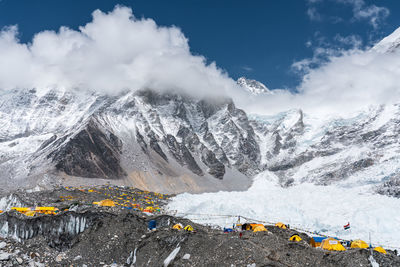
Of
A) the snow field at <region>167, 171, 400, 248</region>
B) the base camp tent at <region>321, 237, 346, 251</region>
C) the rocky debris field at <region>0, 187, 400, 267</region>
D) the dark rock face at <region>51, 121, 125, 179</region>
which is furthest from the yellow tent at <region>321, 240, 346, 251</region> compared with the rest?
the dark rock face at <region>51, 121, 125, 179</region>

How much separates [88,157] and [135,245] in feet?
512

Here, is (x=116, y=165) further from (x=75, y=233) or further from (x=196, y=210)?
(x=75, y=233)

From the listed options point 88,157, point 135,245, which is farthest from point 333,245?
point 88,157

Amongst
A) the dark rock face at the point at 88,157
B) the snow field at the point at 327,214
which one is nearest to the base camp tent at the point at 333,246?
the snow field at the point at 327,214

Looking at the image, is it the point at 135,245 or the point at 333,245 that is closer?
the point at 333,245

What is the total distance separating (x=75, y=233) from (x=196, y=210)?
4686cm

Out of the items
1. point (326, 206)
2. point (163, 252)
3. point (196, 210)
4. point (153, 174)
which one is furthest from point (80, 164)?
point (163, 252)

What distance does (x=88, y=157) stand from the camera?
18100 cm

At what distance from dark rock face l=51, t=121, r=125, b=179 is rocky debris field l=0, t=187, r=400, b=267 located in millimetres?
132658

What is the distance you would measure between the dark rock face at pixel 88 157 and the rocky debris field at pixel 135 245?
133m

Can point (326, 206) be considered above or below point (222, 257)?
above

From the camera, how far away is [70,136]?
7638 inches

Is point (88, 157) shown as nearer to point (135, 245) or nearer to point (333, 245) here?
point (135, 245)

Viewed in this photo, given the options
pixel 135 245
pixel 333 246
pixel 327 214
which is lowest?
pixel 135 245
